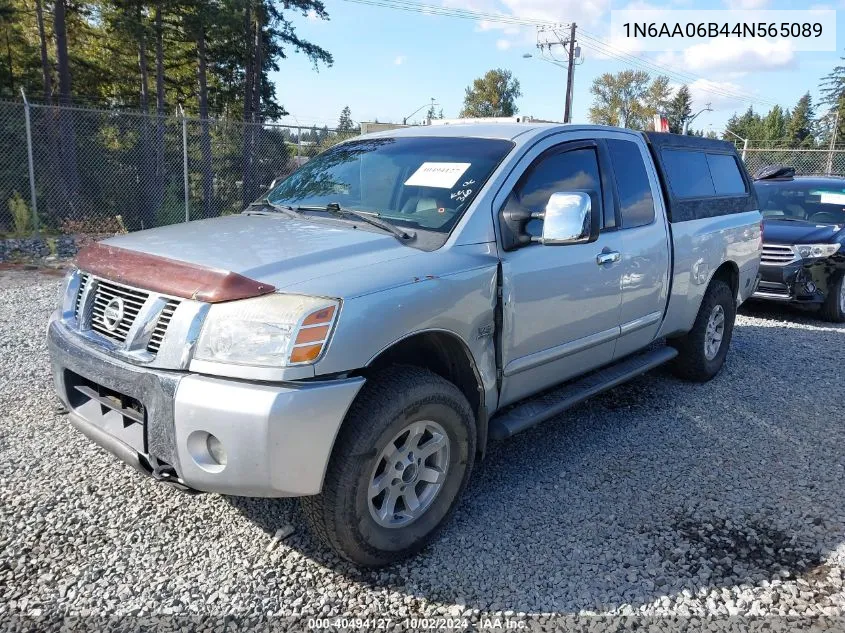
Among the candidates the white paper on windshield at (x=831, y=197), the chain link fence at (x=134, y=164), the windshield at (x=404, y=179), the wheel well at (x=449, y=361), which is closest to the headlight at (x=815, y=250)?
the white paper on windshield at (x=831, y=197)

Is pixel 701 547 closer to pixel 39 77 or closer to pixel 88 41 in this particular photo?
pixel 39 77

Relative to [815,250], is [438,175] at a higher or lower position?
higher

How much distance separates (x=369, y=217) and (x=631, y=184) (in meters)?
1.88

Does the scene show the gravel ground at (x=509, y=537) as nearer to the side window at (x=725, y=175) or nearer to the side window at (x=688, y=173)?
the side window at (x=688, y=173)

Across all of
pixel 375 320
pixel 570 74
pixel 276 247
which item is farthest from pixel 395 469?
pixel 570 74

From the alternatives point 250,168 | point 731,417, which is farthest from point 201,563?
point 250,168

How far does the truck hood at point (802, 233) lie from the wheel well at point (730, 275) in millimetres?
2682

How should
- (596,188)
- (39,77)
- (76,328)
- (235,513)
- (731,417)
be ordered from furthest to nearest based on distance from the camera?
(39,77)
(731,417)
(596,188)
(235,513)
(76,328)

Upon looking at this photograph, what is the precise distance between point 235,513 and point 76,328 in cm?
113

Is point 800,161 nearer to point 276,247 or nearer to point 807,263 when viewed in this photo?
point 807,263

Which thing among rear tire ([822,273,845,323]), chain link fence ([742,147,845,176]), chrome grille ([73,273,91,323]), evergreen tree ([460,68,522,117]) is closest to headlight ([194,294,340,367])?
chrome grille ([73,273,91,323])

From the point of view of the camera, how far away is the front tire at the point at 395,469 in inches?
96.2

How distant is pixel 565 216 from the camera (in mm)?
2941

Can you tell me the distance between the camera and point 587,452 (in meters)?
3.91
